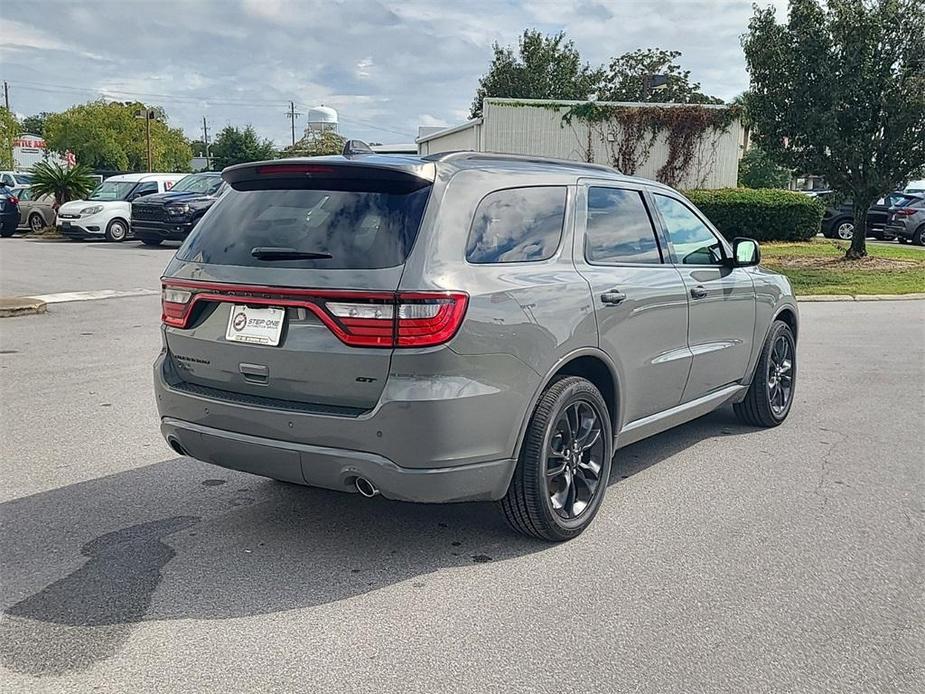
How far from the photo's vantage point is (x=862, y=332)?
1111 centimetres

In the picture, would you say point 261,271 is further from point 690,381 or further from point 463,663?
point 690,381

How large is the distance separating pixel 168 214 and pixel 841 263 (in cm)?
1491

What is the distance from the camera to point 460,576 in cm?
388

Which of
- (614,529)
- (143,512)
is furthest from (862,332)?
(143,512)

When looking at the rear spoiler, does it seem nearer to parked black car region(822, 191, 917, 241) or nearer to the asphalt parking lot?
the asphalt parking lot

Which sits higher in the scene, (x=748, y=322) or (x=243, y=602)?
(x=748, y=322)

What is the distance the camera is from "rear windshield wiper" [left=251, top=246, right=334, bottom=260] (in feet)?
12.3

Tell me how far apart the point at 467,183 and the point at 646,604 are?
6.43 ft

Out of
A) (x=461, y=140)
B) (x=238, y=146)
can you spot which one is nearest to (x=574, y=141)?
(x=461, y=140)

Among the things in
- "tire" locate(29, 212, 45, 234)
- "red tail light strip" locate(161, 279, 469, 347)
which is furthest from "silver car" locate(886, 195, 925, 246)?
"red tail light strip" locate(161, 279, 469, 347)

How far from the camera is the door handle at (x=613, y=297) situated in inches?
174

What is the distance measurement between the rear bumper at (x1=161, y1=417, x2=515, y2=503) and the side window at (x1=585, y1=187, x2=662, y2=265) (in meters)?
1.33

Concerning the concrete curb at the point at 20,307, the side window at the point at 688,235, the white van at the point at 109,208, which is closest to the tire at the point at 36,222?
the white van at the point at 109,208

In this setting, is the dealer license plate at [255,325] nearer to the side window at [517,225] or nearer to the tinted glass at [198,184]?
the side window at [517,225]
